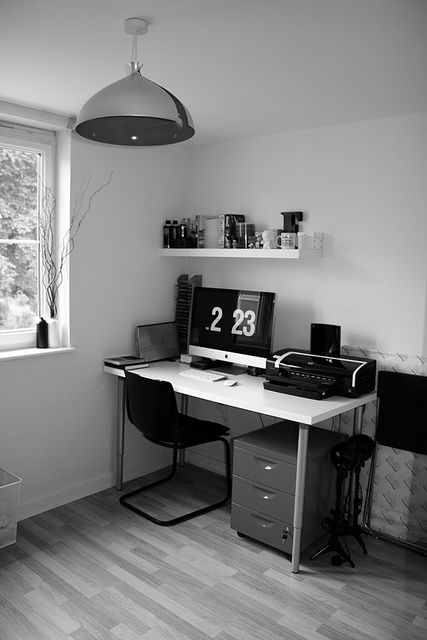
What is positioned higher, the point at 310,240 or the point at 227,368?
the point at 310,240

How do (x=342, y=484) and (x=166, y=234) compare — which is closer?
(x=342, y=484)

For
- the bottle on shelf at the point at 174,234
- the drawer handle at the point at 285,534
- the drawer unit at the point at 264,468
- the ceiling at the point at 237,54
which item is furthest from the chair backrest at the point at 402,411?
the bottle on shelf at the point at 174,234

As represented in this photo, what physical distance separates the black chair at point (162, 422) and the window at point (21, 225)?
0.73 meters

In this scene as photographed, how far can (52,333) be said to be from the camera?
344 centimetres

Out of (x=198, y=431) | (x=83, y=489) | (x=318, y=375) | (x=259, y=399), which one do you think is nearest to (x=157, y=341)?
(x=198, y=431)

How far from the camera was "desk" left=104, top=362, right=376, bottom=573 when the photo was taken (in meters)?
2.69

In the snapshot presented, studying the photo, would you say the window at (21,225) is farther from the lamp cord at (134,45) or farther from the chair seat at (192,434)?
the lamp cord at (134,45)

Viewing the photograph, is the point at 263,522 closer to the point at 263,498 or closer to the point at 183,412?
the point at 263,498

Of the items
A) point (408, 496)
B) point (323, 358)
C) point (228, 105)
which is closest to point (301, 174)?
point (228, 105)

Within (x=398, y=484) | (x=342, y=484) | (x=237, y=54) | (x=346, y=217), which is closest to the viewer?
(x=237, y=54)

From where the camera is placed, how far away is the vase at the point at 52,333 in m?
3.42

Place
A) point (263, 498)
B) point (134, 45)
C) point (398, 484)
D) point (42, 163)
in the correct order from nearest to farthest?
1. point (134, 45)
2. point (263, 498)
3. point (398, 484)
4. point (42, 163)

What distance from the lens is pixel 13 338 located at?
11.0 feet

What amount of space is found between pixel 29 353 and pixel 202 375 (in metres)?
1.00
